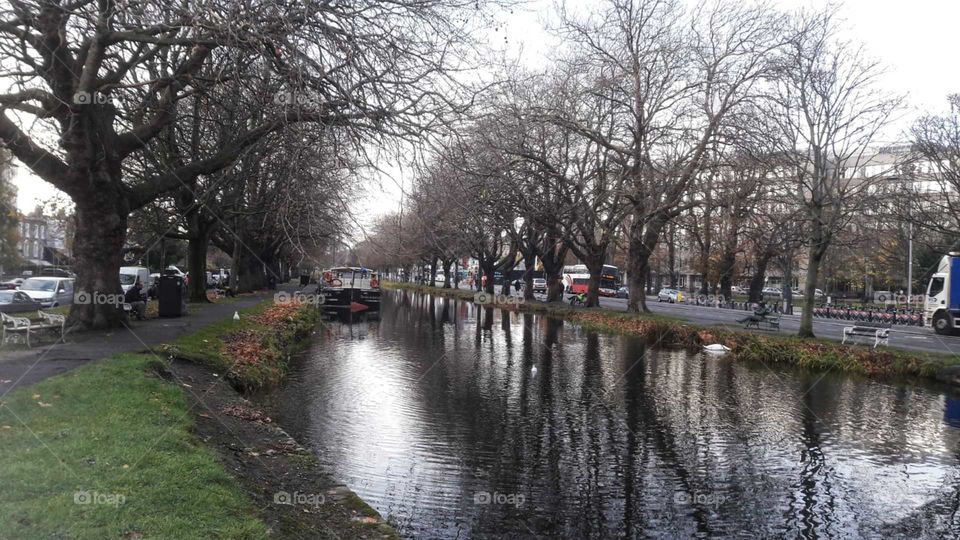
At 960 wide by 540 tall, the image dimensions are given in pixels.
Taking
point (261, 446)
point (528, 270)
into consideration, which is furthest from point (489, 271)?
point (261, 446)

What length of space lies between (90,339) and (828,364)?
19807 millimetres

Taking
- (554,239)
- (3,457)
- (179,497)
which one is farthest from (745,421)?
(554,239)

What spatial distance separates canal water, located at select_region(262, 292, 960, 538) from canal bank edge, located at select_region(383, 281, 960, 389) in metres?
1.40

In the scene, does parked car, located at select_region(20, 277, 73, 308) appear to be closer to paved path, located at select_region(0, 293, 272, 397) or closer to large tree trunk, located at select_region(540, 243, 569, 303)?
paved path, located at select_region(0, 293, 272, 397)

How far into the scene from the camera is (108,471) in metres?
5.89

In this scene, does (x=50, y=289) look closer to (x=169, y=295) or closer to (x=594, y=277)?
(x=169, y=295)

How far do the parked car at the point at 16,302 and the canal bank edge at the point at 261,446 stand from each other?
1052 cm

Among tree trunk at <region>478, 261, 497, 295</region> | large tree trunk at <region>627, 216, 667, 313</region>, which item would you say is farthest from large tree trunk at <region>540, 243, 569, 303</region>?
tree trunk at <region>478, 261, 497, 295</region>

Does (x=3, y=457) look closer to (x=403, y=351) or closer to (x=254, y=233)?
(x=403, y=351)

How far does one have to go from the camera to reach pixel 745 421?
12.8 m

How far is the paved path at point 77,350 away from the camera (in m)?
9.77

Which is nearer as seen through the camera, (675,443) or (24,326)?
(675,443)

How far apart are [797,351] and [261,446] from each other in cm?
1798

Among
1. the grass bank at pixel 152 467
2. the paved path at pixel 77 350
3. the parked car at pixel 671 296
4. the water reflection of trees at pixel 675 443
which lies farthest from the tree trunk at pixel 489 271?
the grass bank at pixel 152 467
